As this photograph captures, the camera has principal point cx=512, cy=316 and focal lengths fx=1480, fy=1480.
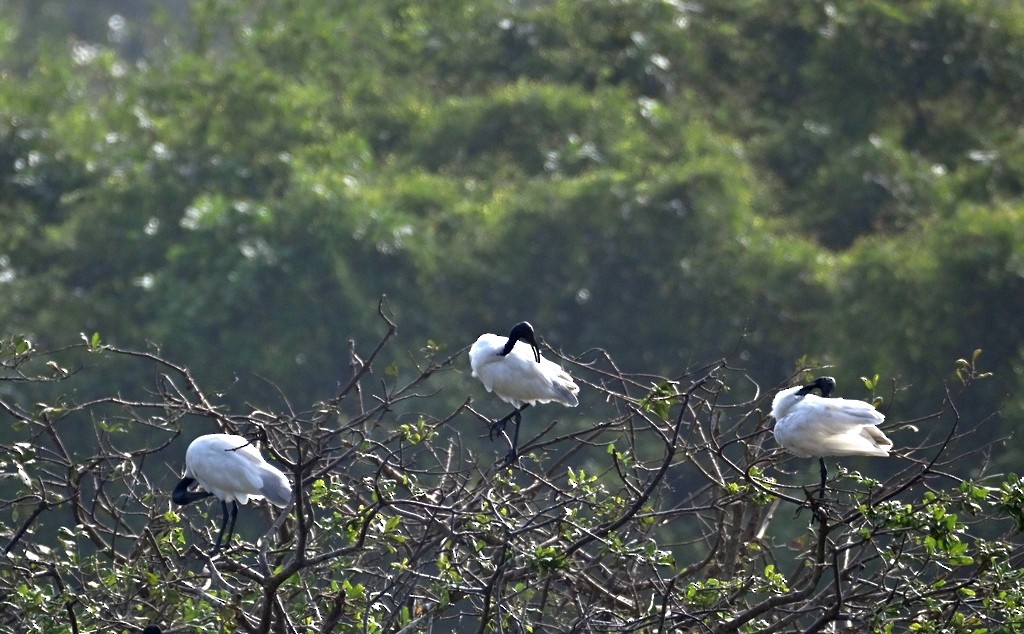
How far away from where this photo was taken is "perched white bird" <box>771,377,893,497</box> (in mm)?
5805

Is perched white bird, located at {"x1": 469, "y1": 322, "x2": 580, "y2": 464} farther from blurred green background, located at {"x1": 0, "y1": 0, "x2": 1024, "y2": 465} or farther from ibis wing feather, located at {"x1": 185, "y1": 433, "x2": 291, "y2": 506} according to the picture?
blurred green background, located at {"x1": 0, "y1": 0, "x2": 1024, "y2": 465}

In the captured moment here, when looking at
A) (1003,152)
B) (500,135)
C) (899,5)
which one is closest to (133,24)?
(500,135)

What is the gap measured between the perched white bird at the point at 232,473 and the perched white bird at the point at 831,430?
7.23 ft

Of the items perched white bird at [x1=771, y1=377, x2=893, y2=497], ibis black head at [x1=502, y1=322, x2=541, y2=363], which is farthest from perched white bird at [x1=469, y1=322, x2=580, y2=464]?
perched white bird at [x1=771, y1=377, x2=893, y2=497]

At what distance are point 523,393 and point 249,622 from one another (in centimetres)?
209

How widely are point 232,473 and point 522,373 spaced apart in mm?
1444

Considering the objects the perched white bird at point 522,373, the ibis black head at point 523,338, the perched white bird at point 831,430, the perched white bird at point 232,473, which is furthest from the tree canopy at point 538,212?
the perched white bird at point 831,430

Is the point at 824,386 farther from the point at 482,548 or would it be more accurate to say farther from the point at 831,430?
the point at 482,548

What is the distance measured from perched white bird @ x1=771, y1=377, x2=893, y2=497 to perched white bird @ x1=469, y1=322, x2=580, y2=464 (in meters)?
1.39

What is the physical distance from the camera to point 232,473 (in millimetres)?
6703

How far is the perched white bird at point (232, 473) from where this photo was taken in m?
6.54

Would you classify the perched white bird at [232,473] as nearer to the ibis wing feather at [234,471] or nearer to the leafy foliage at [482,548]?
the ibis wing feather at [234,471]

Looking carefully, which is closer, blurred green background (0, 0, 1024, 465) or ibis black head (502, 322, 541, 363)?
ibis black head (502, 322, 541, 363)

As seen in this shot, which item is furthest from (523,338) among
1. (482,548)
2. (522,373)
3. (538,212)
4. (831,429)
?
(538,212)
